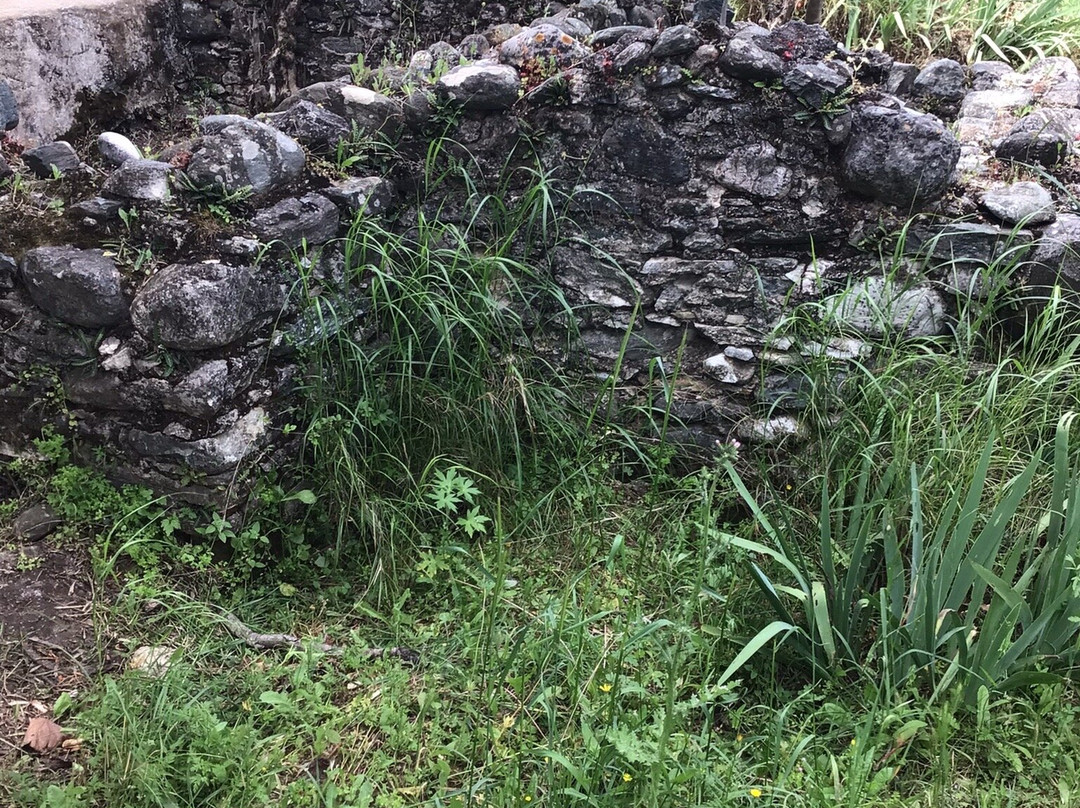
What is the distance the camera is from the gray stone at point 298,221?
7.63ft

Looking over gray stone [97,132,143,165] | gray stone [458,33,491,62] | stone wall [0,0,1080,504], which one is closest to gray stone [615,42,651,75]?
stone wall [0,0,1080,504]

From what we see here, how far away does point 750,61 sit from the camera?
98.7 inches

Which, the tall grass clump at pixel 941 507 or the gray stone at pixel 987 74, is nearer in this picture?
the tall grass clump at pixel 941 507

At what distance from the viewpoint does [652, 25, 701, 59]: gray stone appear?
2541 mm

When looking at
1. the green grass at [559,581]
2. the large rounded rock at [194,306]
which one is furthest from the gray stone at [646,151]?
the large rounded rock at [194,306]

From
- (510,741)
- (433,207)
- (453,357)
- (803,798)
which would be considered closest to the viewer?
(803,798)

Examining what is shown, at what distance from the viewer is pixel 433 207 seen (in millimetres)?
2766

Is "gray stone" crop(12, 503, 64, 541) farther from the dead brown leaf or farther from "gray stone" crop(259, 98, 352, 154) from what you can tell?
"gray stone" crop(259, 98, 352, 154)

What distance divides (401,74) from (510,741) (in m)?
2.26

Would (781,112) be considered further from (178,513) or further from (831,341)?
(178,513)

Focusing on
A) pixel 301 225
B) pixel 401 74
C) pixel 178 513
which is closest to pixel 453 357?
pixel 301 225

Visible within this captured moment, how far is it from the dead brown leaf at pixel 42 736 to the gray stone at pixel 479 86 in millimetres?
2118

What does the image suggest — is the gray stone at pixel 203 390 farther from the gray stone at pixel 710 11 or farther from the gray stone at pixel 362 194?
the gray stone at pixel 710 11

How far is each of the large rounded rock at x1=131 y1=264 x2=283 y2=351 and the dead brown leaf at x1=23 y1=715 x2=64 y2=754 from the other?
994 mm
